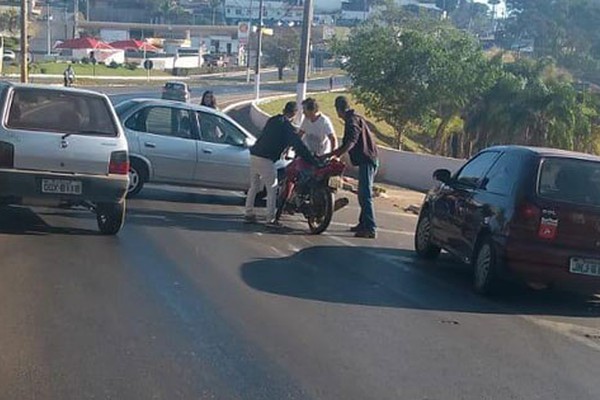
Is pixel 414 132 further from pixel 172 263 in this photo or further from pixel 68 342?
pixel 68 342

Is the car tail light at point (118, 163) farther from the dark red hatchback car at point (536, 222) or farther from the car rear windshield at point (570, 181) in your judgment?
the car rear windshield at point (570, 181)

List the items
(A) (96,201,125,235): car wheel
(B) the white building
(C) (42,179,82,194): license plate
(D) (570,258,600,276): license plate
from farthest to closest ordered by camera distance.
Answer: (B) the white building → (A) (96,201,125,235): car wheel → (C) (42,179,82,194): license plate → (D) (570,258,600,276): license plate

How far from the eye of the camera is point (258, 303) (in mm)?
8742

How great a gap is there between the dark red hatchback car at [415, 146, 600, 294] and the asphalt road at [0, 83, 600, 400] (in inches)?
13.5

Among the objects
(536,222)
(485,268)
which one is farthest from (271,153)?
(536,222)

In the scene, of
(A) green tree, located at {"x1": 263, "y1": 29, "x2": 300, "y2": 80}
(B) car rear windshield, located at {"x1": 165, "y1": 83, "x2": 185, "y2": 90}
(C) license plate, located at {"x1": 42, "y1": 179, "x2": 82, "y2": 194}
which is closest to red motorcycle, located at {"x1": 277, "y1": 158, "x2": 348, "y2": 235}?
(C) license plate, located at {"x1": 42, "y1": 179, "x2": 82, "y2": 194}

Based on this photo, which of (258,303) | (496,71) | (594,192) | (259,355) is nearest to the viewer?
(259,355)

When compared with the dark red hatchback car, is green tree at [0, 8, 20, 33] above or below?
below

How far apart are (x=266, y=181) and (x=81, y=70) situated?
7560cm

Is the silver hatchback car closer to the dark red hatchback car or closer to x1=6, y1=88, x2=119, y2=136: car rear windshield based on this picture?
x1=6, y1=88, x2=119, y2=136: car rear windshield

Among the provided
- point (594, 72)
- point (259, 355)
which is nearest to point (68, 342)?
point (259, 355)

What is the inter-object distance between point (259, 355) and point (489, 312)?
3.02 meters

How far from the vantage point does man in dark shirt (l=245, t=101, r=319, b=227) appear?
45.1ft

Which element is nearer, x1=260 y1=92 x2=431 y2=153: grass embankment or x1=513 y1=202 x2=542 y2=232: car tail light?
x1=513 y1=202 x2=542 y2=232: car tail light
